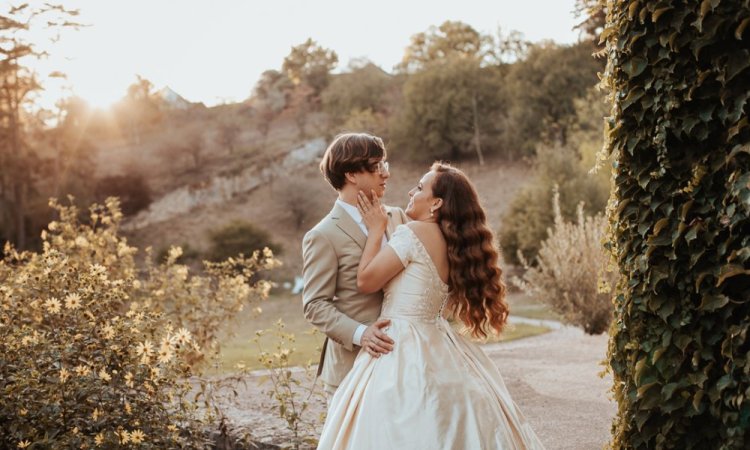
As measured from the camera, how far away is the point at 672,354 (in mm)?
3086

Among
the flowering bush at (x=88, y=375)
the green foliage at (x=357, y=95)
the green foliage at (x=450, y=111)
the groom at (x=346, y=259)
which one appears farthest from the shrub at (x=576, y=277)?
the green foliage at (x=357, y=95)

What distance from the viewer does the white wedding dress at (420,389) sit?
10.9 ft

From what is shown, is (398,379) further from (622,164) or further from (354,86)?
(354,86)

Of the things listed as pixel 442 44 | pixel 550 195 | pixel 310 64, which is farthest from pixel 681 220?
pixel 310 64

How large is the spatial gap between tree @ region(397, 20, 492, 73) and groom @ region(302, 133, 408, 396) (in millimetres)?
Answer: 44102

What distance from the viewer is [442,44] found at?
1925 inches

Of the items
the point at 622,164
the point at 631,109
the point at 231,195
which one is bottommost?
the point at 231,195

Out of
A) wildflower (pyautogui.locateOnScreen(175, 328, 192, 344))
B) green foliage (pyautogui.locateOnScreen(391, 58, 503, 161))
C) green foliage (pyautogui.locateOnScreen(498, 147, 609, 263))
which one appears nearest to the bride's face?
wildflower (pyautogui.locateOnScreen(175, 328, 192, 344))

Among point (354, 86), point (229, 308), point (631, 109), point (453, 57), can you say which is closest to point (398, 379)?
point (631, 109)

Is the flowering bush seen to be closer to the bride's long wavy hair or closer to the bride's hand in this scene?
the bride's hand

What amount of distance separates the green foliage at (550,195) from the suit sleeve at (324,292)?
709 inches

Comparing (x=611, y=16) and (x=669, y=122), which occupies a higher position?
(x=611, y=16)

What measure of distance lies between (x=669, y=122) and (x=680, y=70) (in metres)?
0.19

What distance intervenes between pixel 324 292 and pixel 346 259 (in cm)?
18
